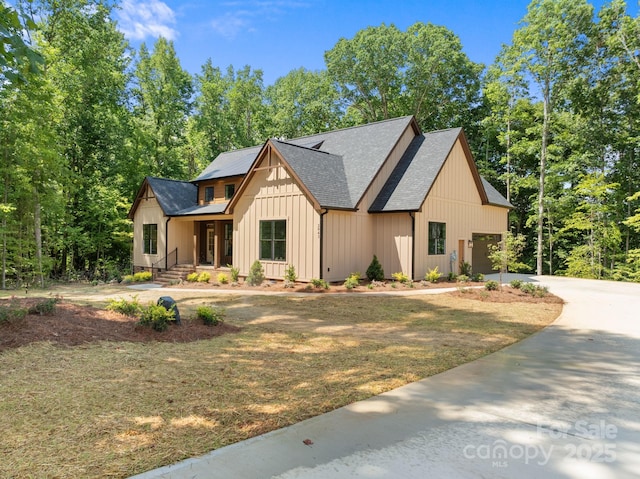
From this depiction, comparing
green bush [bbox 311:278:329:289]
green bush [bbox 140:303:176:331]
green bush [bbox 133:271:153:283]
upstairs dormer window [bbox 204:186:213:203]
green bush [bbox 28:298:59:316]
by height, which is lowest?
green bush [bbox 133:271:153:283]

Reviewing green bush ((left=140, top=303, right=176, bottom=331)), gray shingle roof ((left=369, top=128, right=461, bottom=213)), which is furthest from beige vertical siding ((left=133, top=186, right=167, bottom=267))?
green bush ((left=140, top=303, right=176, bottom=331))

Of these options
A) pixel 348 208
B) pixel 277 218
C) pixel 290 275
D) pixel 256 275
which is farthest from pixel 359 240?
pixel 256 275

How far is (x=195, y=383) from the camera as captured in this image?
15.6 ft

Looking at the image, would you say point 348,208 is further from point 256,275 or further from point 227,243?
point 227,243

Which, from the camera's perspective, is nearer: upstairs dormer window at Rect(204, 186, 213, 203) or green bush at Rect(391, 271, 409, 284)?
green bush at Rect(391, 271, 409, 284)

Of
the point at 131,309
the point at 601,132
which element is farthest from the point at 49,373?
the point at 601,132

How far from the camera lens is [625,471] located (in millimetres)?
3012

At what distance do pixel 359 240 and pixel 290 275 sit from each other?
324 cm

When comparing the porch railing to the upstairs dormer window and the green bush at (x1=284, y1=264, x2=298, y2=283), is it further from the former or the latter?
the green bush at (x1=284, y1=264, x2=298, y2=283)

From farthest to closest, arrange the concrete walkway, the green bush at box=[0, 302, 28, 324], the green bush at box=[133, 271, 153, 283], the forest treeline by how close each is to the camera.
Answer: the green bush at box=[133, 271, 153, 283] < the forest treeline < the green bush at box=[0, 302, 28, 324] < the concrete walkway

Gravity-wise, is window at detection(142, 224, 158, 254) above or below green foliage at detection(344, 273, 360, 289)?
above

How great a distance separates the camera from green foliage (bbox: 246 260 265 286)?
1608 centimetres

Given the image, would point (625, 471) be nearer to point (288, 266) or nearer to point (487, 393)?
point (487, 393)

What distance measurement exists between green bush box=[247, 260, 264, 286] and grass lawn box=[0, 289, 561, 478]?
7.00 m
